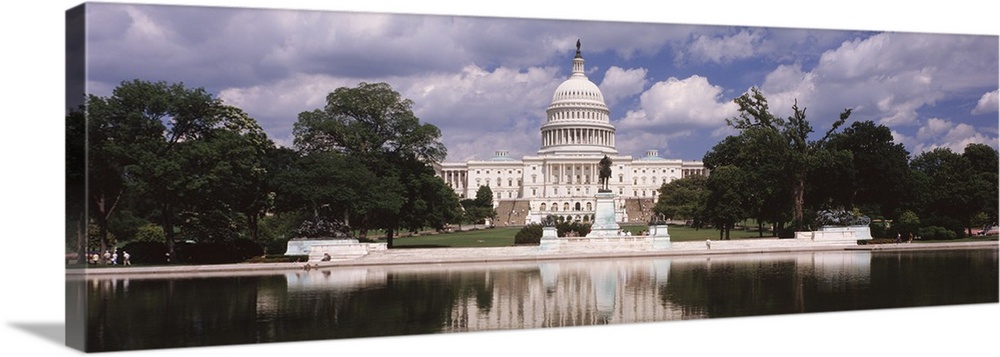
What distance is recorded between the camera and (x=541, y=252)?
28.9 metres

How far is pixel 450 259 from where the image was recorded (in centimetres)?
2778

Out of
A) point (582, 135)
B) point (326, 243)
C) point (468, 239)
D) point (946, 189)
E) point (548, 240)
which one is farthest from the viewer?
point (582, 135)

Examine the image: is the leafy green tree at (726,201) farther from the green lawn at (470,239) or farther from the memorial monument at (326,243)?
the memorial monument at (326,243)

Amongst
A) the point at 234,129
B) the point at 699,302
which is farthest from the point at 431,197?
the point at 699,302

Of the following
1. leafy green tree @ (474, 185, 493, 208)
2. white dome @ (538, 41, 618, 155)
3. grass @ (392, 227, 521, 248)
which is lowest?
grass @ (392, 227, 521, 248)

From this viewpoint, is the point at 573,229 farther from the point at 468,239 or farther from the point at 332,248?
the point at 332,248

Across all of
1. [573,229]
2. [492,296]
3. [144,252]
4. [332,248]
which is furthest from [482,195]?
[492,296]

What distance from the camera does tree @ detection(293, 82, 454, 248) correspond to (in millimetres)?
27531

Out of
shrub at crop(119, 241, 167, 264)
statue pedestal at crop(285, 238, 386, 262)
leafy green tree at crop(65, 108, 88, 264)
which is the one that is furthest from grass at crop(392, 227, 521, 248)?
leafy green tree at crop(65, 108, 88, 264)

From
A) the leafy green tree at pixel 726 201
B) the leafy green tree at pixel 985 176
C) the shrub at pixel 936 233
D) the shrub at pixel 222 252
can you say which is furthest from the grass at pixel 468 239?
the leafy green tree at pixel 985 176

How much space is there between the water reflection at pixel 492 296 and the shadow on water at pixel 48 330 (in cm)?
80

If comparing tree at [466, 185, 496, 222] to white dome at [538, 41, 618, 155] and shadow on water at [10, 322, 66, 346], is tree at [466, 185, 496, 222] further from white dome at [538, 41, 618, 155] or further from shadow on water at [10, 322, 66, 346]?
shadow on water at [10, 322, 66, 346]

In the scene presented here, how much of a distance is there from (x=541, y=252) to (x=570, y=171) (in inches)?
1795

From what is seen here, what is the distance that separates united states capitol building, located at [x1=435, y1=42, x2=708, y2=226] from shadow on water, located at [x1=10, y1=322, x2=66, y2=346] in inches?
486
